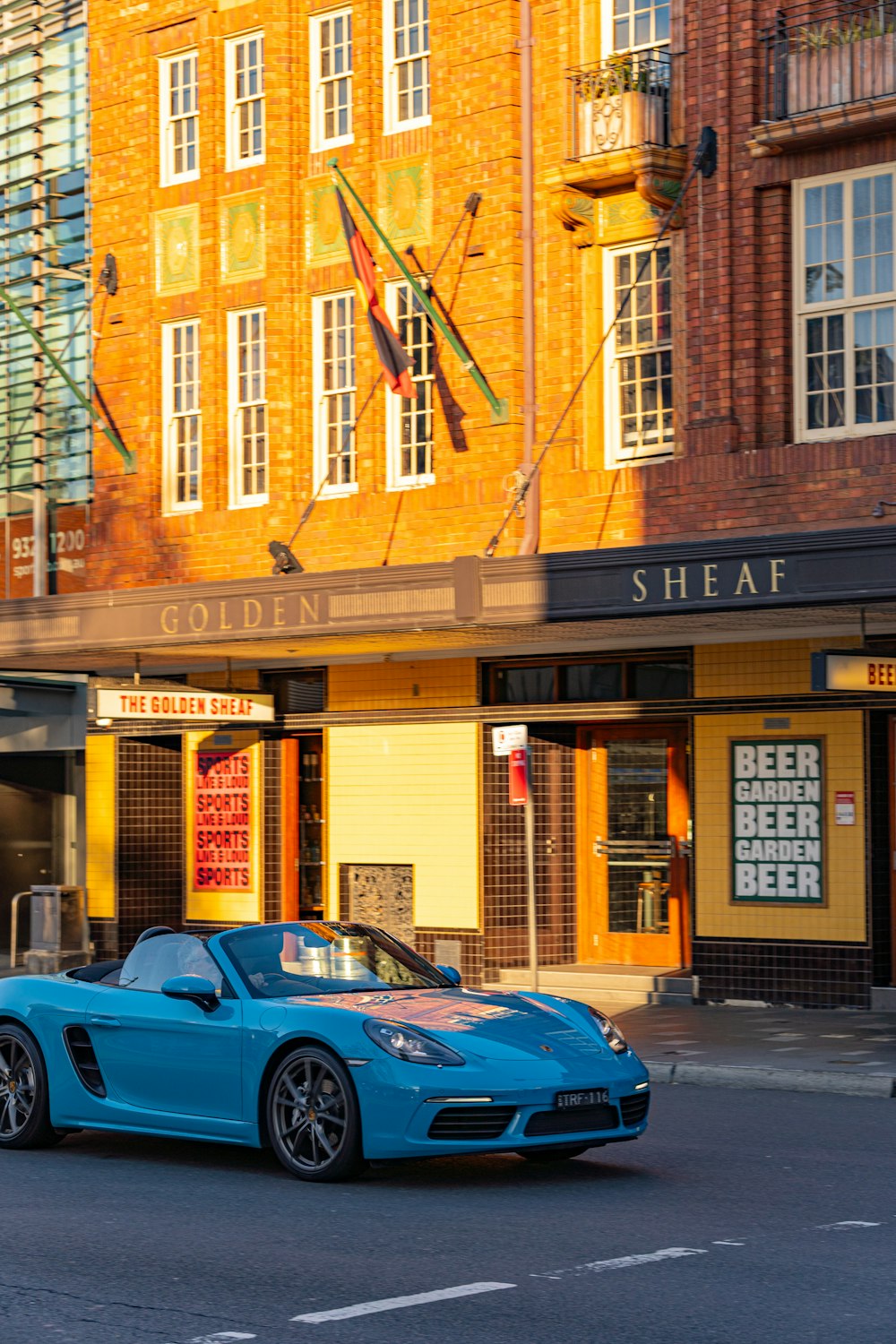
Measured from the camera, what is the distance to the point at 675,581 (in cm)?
1686

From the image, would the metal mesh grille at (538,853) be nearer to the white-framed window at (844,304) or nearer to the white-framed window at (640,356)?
the white-framed window at (640,356)

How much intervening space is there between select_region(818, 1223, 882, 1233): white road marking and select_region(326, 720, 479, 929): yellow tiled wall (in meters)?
12.9

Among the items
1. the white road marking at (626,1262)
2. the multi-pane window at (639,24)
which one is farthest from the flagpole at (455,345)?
the white road marking at (626,1262)

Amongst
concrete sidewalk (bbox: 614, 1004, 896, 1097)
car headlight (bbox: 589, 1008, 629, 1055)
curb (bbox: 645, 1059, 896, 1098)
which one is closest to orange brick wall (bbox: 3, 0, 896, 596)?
concrete sidewalk (bbox: 614, 1004, 896, 1097)

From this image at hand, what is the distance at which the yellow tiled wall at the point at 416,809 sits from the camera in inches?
858

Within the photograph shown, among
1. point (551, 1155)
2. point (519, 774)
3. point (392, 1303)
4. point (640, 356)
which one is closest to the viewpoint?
point (392, 1303)

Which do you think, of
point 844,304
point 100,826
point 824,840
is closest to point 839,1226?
point 824,840

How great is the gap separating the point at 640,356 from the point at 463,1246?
13.5m

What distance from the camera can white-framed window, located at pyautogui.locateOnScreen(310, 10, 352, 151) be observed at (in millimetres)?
23422

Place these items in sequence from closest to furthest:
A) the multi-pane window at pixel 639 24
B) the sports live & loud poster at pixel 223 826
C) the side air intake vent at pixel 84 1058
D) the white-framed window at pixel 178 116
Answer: the side air intake vent at pixel 84 1058 < the multi-pane window at pixel 639 24 < the sports live & loud poster at pixel 223 826 < the white-framed window at pixel 178 116

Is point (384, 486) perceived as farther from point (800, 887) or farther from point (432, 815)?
point (800, 887)

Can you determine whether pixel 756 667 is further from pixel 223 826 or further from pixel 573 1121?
pixel 573 1121

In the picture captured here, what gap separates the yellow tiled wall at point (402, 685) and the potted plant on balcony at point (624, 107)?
5509 millimetres

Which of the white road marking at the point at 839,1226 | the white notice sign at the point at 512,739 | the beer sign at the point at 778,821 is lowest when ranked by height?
the white road marking at the point at 839,1226
